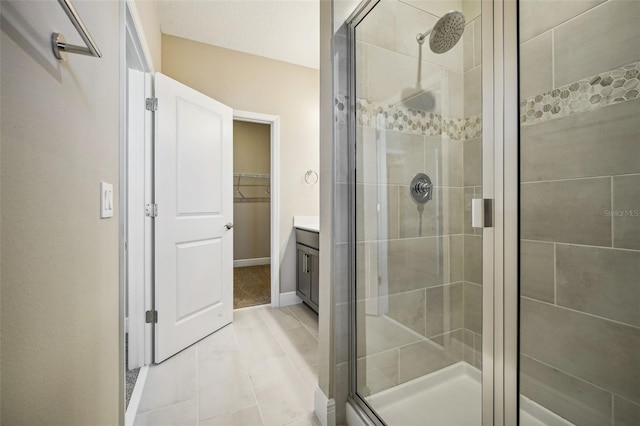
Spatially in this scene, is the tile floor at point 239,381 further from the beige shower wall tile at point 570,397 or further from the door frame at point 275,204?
the beige shower wall tile at point 570,397

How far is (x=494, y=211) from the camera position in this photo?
81 cm

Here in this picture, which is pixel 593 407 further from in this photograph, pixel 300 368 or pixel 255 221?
pixel 255 221

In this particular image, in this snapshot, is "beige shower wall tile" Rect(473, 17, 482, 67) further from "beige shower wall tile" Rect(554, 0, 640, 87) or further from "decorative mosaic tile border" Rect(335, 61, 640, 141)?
"beige shower wall tile" Rect(554, 0, 640, 87)

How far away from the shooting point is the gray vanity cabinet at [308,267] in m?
2.56

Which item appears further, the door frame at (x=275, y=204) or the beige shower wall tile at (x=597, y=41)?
the door frame at (x=275, y=204)

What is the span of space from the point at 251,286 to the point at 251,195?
1919 mm

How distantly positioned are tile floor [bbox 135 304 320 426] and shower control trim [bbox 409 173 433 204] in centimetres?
124

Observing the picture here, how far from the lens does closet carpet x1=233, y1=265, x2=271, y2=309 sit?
3.12m

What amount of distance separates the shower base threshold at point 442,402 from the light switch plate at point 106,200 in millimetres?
1376

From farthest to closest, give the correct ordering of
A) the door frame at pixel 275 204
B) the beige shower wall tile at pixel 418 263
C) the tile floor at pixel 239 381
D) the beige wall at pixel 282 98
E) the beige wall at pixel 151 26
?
1. the door frame at pixel 275 204
2. the beige wall at pixel 282 98
3. the beige wall at pixel 151 26
4. the tile floor at pixel 239 381
5. the beige shower wall tile at pixel 418 263

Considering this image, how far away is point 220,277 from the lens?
242 cm

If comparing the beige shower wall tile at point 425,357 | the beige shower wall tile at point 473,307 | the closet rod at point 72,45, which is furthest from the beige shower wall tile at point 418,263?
the closet rod at point 72,45

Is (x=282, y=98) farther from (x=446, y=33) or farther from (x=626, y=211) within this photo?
(x=626, y=211)

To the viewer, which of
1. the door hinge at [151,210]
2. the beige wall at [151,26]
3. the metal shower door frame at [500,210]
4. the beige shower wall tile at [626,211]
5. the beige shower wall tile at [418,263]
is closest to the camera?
the metal shower door frame at [500,210]
